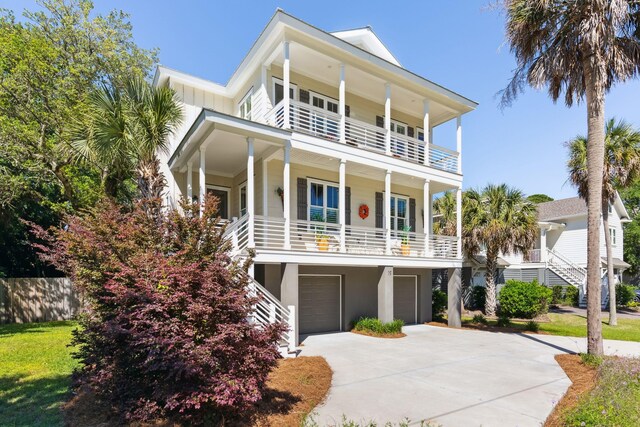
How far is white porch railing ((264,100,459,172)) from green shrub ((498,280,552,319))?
6791 millimetres

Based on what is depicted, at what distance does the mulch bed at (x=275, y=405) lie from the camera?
199 inches

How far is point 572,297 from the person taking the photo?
24.5 metres

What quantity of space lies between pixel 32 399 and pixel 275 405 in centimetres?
426

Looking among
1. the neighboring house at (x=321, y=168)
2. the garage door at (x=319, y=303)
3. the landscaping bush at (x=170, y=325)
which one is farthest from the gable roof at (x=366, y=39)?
the landscaping bush at (x=170, y=325)

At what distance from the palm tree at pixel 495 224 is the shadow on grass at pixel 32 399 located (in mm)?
18934

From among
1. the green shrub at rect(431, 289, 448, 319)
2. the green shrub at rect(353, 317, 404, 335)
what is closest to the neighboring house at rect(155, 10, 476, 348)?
the green shrub at rect(353, 317, 404, 335)

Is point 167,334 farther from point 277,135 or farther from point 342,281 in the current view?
point 342,281

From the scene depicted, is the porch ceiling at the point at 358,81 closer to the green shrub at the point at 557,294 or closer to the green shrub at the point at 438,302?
the green shrub at the point at 438,302

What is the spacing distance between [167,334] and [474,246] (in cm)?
1920

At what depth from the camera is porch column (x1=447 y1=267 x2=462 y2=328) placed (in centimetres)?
1516

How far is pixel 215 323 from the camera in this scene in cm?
499

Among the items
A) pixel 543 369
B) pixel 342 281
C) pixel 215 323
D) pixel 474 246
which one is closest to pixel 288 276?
pixel 342 281

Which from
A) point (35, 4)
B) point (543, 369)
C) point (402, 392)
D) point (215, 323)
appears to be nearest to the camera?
point (215, 323)

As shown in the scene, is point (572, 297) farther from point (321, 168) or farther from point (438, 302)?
point (321, 168)
